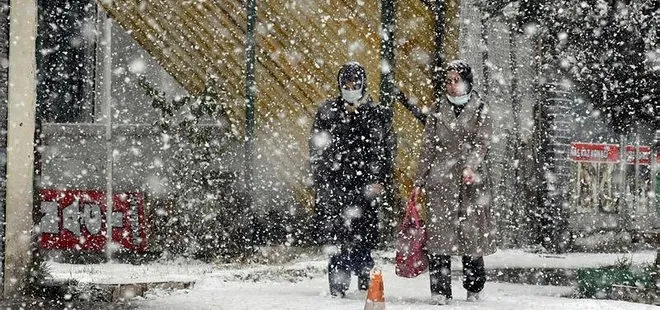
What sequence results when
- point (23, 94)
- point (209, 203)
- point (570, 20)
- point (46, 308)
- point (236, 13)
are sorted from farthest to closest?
point (236, 13), point (209, 203), point (570, 20), point (23, 94), point (46, 308)

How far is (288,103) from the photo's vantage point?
473 inches

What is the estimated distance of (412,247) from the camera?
756cm

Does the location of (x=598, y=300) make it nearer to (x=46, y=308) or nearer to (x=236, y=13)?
(x=46, y=308)

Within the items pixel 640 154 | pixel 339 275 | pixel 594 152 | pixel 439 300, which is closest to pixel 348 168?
pixel 339 275

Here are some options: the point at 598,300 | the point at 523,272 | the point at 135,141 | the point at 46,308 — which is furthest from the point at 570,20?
the point at 46,308

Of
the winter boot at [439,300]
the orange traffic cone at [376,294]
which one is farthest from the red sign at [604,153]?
the orange traffic cone at [376,294]

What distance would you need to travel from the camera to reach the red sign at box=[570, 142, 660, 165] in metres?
14.2

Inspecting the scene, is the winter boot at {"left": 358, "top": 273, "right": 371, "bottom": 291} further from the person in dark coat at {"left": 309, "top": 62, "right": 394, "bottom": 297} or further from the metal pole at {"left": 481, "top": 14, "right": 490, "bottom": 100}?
the metal pole at {"left": 481, "top": 14, "right": 490, "bottom": 100}

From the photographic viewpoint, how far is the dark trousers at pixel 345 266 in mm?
7734

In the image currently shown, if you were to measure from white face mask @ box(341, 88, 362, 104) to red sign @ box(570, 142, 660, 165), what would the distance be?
22.7ft

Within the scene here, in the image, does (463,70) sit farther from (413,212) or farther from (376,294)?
(376,294)

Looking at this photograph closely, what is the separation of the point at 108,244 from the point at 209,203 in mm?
1179

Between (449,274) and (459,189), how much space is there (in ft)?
2.14

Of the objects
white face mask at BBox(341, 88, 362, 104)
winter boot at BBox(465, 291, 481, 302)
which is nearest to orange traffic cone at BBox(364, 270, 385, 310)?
winter boot at BBox(465, 291, 481, 302)
